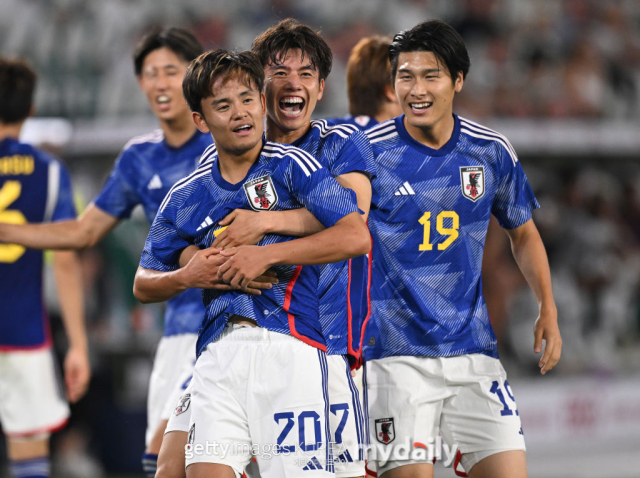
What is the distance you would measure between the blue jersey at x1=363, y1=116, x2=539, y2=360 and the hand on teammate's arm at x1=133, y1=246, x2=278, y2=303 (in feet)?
2.86

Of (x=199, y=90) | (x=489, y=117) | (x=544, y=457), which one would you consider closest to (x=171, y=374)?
(x=199, y=90)

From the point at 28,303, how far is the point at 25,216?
520 millimetres

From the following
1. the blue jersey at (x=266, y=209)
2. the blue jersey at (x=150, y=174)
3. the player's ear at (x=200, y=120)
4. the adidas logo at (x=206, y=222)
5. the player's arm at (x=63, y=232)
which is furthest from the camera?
the blue jersey at (x=150, y=174)

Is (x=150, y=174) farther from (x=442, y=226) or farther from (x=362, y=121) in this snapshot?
(x=442, y=226)

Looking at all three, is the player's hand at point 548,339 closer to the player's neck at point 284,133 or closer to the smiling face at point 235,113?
the player's neck at point 284,133

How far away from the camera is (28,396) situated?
4.79 meters

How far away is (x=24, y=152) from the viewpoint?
4.98 m

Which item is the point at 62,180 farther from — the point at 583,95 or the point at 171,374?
the point at 583,95

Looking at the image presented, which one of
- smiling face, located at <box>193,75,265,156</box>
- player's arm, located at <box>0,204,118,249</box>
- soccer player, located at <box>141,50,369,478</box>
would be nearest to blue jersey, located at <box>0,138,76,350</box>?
player's arm, located at <box>0,204,118,249</box>

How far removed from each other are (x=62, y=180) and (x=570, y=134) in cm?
626

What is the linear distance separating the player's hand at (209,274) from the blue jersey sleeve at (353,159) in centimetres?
57

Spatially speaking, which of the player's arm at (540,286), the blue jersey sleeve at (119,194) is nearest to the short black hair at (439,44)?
the player's arm at (540,286)

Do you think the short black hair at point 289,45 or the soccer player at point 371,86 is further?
the soccer player at point 371,86

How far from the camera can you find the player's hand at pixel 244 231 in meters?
2.70
